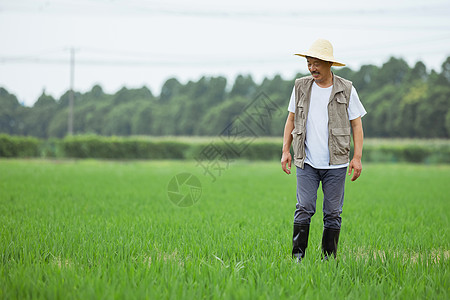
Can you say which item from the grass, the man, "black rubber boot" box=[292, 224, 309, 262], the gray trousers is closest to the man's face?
the man

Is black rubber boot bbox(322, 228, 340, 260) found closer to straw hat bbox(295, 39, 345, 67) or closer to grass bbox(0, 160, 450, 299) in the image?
grass bbox(0, 160, 450, 299)

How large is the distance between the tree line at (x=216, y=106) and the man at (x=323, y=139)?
2144 centimetres

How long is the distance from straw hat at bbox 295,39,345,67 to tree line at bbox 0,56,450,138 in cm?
2150

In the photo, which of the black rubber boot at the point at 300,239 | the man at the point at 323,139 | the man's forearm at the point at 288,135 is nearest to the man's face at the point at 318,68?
the man at the point at 323,139

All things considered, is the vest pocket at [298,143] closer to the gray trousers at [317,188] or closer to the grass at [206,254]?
the gray trousers at [317,188]

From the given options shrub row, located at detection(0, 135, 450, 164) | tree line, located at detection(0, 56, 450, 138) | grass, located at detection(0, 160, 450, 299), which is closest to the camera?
grass, located at detection(0, 160, 450, 299)

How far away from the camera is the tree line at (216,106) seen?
42391mm

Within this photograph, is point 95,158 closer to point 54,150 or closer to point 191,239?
point 54,150

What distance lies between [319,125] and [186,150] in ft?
73.2

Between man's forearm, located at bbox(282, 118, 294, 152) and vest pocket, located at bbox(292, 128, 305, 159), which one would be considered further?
man's forearm, located at bbox(282, 118, 294, 152)

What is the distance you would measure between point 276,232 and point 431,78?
164 feet

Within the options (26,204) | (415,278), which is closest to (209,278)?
(415,278)

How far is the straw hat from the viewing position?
117 inches

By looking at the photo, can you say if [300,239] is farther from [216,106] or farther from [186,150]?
[216,106]
